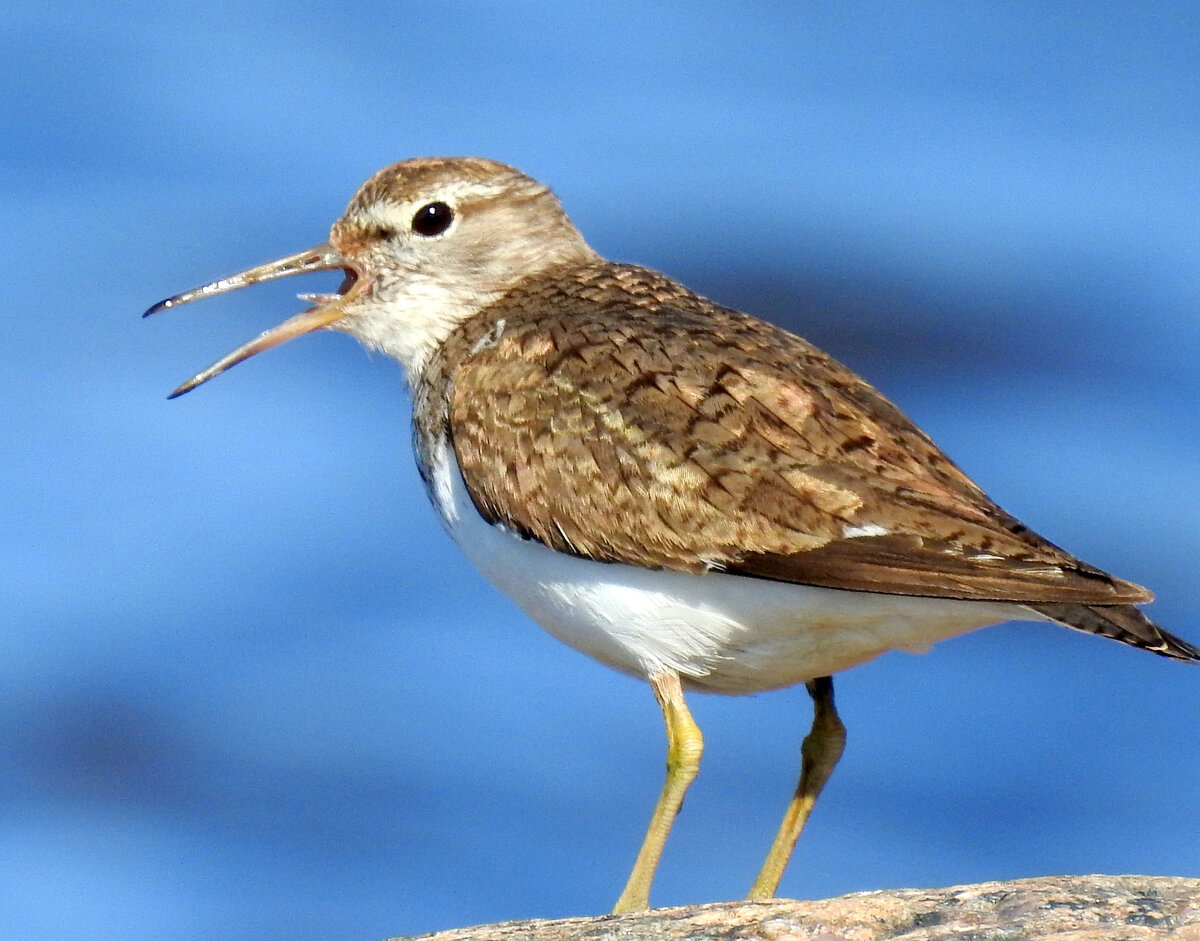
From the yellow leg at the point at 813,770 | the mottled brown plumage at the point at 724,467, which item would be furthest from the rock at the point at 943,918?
the yellow leg at the point at 813,770

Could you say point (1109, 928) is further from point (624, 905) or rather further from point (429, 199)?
point (429, 199)

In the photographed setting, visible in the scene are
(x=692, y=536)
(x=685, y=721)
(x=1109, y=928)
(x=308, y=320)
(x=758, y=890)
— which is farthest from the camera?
(x=308, y=320)

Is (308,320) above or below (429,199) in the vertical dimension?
below

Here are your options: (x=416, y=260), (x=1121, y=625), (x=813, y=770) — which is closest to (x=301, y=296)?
(x=416, y=260)

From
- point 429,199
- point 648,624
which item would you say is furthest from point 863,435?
point 429,199

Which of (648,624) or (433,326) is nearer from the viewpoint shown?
(648,624)

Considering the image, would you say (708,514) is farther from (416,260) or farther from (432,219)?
(432,219)

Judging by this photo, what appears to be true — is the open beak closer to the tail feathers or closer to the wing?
the wing
